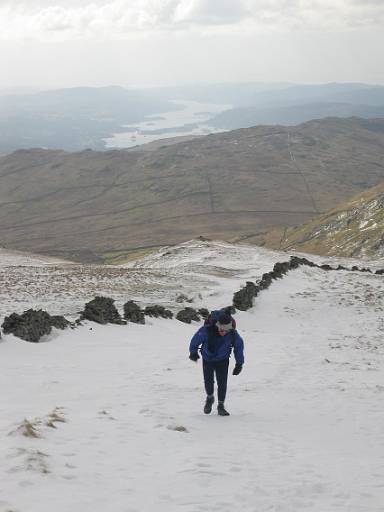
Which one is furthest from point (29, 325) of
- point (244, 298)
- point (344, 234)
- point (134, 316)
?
point (344, 234)

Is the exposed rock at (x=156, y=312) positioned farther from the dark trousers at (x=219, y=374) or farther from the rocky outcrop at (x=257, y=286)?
the dark trousers at (x=219, y=374)

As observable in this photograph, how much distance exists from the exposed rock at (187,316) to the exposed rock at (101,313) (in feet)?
16.7

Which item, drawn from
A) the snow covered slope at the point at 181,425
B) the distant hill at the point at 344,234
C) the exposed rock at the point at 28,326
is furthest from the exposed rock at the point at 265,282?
the distant hill at the point at 344,234

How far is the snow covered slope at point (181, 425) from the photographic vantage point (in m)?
8.13

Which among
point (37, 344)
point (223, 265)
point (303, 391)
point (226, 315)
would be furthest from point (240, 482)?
point (223, 265)

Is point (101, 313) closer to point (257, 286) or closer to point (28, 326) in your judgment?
point (28, 326)

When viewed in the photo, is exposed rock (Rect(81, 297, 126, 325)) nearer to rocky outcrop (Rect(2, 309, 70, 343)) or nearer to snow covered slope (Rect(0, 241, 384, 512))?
snow covered slope (Rect(0, 241, 384, 512))

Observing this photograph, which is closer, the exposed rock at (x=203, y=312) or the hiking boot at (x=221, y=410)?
the hiking boot at (x=221, y=410)

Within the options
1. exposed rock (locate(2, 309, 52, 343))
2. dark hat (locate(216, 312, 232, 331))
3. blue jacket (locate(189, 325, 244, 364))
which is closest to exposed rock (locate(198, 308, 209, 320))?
exposed rock (locate(2, 309, 52, 343))

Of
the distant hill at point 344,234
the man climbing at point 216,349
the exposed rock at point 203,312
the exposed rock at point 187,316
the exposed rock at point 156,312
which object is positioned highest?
the man climbing at point 216,349

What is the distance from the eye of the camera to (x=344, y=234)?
148875mm

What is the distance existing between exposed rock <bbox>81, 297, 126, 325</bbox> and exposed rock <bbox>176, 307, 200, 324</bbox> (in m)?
5.09

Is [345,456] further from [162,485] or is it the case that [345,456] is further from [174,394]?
[174,394]

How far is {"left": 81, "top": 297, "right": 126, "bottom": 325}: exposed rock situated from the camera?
25.3 m
